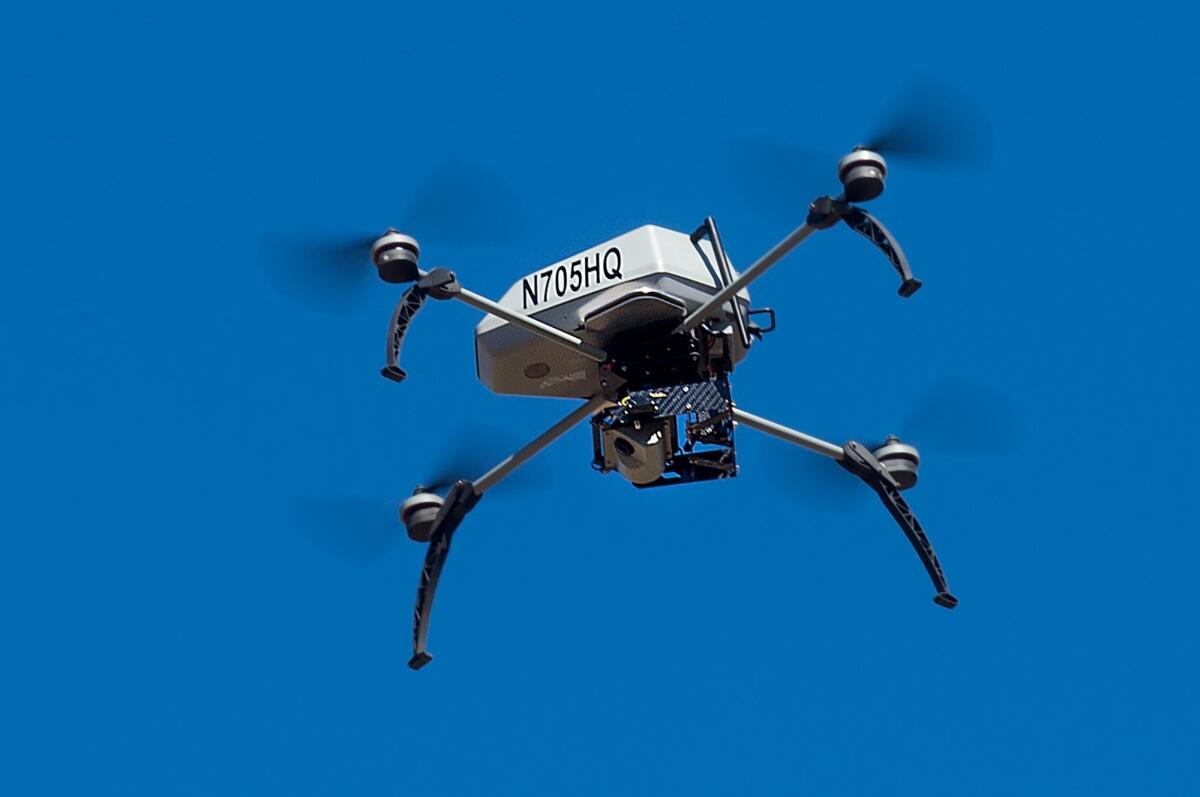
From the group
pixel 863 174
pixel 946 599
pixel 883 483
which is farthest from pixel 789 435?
pixel 863 174

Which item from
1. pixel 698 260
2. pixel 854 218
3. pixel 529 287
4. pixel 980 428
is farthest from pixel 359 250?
pixel 980 428

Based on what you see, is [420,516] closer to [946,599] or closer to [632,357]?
[632,357]

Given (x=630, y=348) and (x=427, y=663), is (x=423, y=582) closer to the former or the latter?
(x=427, y=663)

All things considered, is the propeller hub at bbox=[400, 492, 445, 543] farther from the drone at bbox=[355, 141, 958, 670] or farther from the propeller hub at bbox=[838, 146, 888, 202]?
the propeller hub at bbox=[838, 146, 888, 202]

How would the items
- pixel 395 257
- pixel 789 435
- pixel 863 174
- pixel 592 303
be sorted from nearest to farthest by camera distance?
1. pixel 863 174
2. pixel 395 257
3. pixel 592 303
4. pixel 789 435

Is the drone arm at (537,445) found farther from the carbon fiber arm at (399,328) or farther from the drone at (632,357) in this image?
the carbon fiber arm at (399,328)

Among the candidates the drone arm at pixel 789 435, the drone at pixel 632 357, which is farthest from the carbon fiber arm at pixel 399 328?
the drone arm at pixel 789 435
